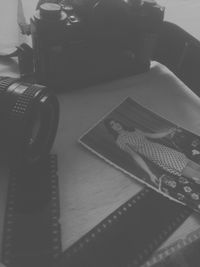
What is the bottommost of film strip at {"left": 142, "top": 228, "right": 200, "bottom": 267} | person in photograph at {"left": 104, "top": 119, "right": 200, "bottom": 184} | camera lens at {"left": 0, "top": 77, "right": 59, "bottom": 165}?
film strip at {"left": 142, "top": 228, "right": 200, "bottom": 267}

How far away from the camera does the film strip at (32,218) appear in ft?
1.26

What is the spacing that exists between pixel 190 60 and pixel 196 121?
121mm

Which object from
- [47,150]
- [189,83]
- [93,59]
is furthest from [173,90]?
[47,150]

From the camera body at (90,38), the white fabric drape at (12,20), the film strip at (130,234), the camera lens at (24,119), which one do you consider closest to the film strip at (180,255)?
the film strip at (130,234)

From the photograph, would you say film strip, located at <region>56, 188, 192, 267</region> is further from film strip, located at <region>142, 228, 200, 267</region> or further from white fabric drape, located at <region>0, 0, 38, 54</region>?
white fabric drape, located at <region>0, 0, 38, 54</region>

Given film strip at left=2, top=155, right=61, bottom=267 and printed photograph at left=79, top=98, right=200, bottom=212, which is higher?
printed photograph at left=79, top=98, right=200, bottom=212

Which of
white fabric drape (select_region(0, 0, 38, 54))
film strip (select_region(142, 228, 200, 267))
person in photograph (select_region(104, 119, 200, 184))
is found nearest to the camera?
film strip (select_region(142, 228, 200, 267))

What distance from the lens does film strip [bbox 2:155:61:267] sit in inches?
15.1

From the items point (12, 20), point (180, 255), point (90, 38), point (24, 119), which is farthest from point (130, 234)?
point (12, 20)

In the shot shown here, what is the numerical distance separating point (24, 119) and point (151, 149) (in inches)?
7.4

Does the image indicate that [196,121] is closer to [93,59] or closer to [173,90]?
[173,90]

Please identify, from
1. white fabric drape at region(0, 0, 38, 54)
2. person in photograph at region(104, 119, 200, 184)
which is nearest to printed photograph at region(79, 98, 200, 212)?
person in photograph at region(104, 119, 200, 184)

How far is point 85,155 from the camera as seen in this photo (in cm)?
50

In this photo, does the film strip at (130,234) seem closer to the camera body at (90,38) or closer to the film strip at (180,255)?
the film strip at (180,255)
